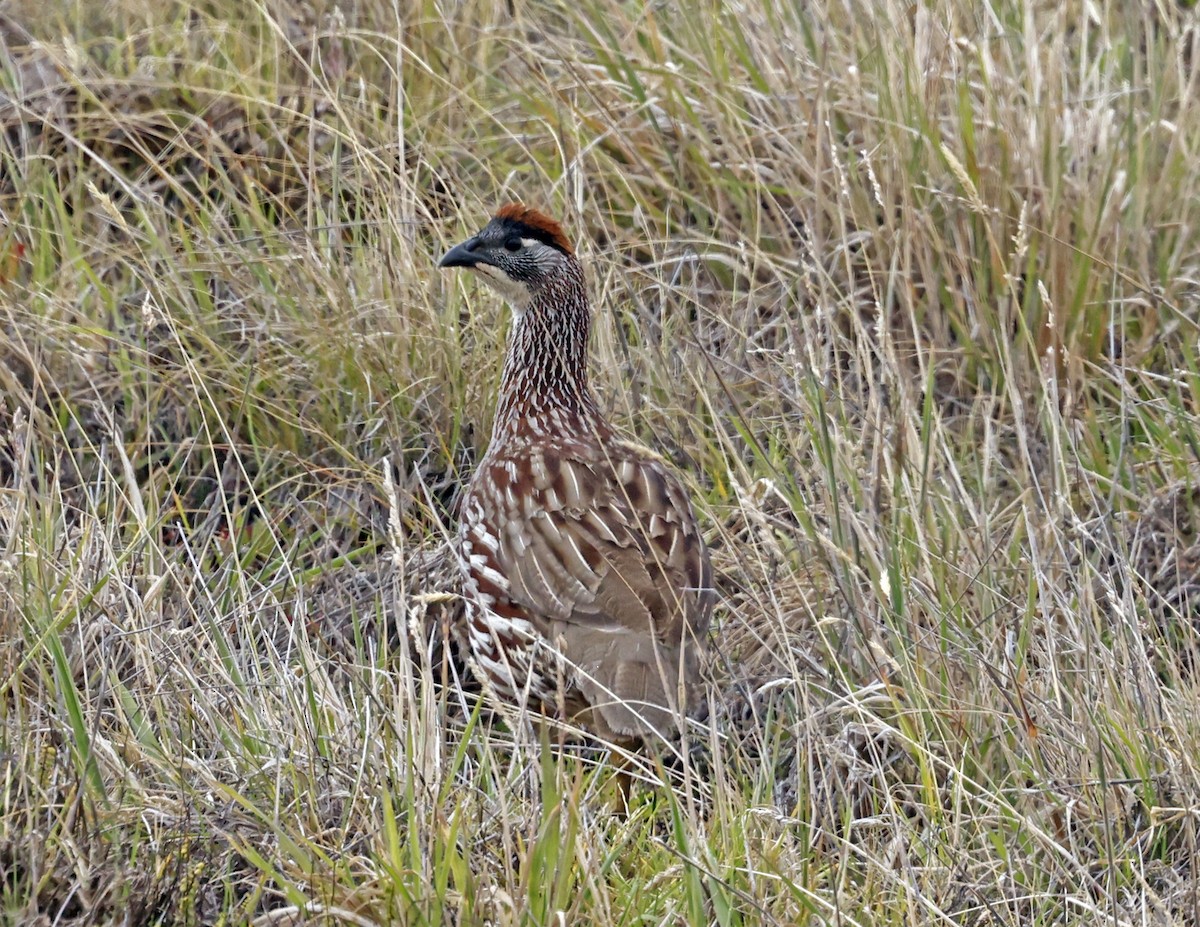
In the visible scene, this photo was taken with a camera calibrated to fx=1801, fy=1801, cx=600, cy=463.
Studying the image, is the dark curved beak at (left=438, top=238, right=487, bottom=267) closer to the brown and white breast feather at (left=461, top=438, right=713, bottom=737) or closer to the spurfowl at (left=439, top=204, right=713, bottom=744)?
the spurfowl at (left=439, top=204, right=713, bottom=744)

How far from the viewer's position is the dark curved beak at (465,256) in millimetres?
4875

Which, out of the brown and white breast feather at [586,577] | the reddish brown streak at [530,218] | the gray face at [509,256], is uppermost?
the reddish brown streak at [530,218]

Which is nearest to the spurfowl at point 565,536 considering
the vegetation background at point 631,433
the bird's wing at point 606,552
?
the bird's wing at point 606,552

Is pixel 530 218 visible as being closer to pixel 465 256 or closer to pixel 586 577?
pixel 465 256

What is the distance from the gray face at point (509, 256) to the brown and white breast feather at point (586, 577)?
507 mm

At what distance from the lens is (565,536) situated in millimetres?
4426

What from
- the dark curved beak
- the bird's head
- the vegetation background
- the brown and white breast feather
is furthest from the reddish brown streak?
the brown and white breast feather

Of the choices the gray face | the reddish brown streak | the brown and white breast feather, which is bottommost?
the brown and white breast feather

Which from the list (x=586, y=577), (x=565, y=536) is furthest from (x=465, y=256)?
(x=586, y=577)

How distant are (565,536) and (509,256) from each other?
0.89m

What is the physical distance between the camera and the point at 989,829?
3.50 m

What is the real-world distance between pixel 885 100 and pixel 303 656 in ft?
8.71

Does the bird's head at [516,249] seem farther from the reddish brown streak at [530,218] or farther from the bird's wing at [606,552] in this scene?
the bird's wing at [606,552]

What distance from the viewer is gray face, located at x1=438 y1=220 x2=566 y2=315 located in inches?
192
